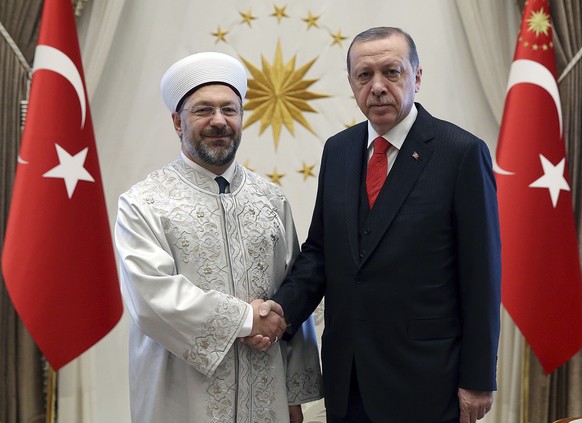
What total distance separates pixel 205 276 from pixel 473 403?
93cm

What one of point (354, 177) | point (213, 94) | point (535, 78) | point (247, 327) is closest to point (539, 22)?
point (535, 78)

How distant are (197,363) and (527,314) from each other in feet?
7.00

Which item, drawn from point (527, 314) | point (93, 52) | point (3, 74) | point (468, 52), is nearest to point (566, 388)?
point (527, 314)

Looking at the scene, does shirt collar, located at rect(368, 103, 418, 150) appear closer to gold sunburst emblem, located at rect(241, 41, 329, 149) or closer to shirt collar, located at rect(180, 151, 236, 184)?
shirt collar, located at rect(180, 151, 236, 184)

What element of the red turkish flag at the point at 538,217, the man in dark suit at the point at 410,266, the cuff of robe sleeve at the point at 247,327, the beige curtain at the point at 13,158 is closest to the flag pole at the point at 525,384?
the red turkish flag at the point at 538,217

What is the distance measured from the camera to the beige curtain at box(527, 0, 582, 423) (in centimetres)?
398

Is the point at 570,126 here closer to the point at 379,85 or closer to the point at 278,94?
the point at 278,94

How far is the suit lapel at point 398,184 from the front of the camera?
2.30 meters

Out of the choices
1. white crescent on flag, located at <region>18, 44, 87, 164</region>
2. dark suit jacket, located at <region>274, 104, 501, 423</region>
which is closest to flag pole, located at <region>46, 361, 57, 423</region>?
white crescent on flag, located at <region>18, 44, 87, 164</region>

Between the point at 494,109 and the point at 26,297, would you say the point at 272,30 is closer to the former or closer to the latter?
the point at 494,109

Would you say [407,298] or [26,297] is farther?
[26,297]

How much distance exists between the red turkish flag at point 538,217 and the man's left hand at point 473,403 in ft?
5.47

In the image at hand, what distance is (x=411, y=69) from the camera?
239 centimetres

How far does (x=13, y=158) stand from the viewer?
3.98 m
